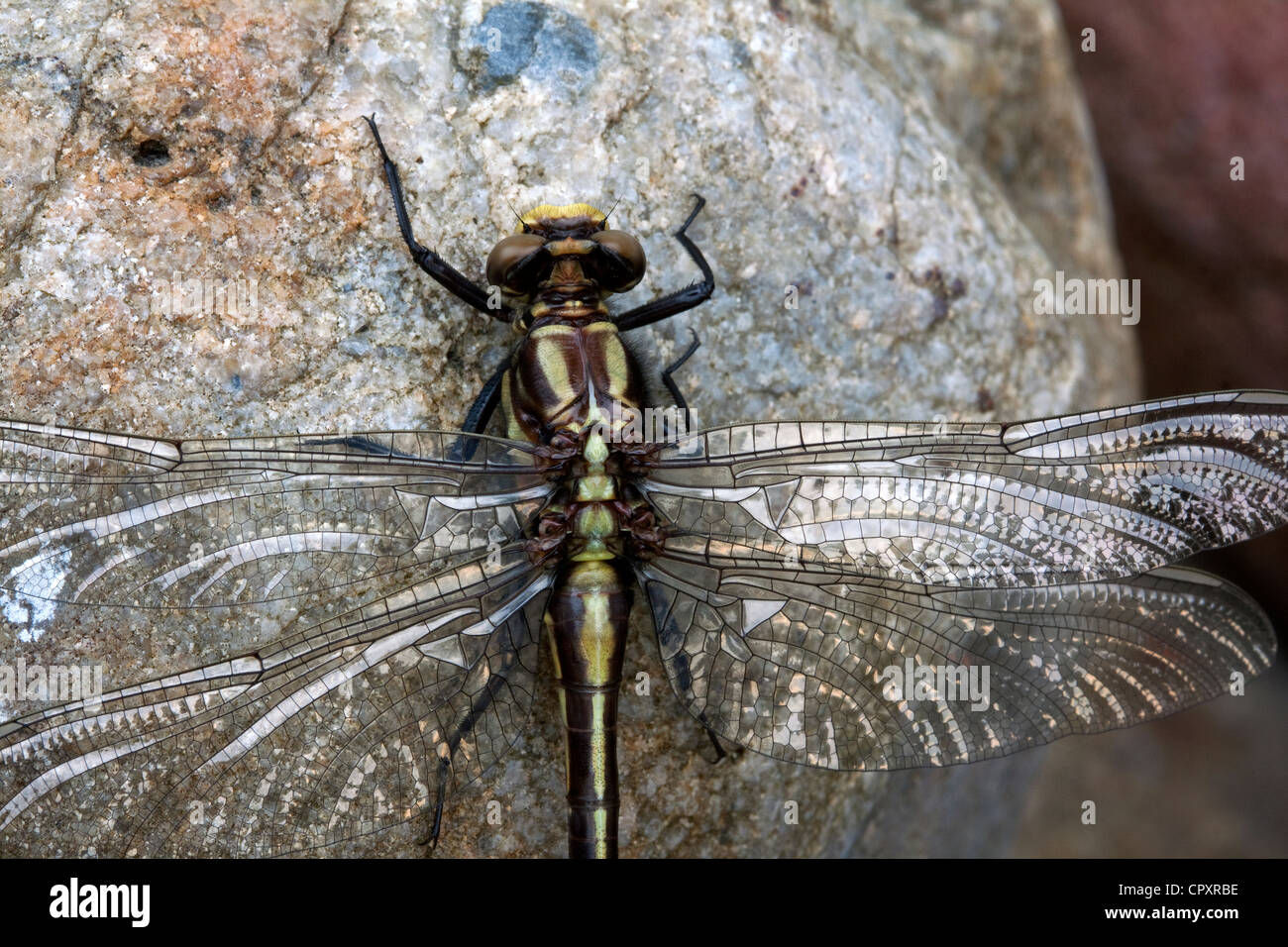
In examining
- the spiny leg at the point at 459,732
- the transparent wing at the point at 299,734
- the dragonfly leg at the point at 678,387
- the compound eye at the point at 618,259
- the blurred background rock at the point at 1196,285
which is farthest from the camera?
the blurred background rock at the point at 1196,285

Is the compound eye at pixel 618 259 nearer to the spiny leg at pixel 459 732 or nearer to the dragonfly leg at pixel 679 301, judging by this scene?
the dragonfly leg at pixel 679 301

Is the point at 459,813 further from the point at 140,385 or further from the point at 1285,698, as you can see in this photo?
the point at 1285,698

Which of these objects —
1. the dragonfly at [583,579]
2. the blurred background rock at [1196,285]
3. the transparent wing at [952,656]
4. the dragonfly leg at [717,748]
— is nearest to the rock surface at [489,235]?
the dragonfly leg at [717,748]

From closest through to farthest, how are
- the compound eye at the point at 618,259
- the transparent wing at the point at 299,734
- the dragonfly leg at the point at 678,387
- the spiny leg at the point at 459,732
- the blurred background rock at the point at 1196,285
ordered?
the transparent wing at the point at 299,734 < the spiny leg at the point at 459,732 < the compound eye at the point at 618,259 < the dragonfly leg at the point at 678,387 < the blurred background rock at the point at 1196,285

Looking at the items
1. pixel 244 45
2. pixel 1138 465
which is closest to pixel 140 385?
pixel 244 45

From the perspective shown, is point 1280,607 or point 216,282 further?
point 1280,607

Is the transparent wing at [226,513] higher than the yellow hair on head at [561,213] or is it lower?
lower
